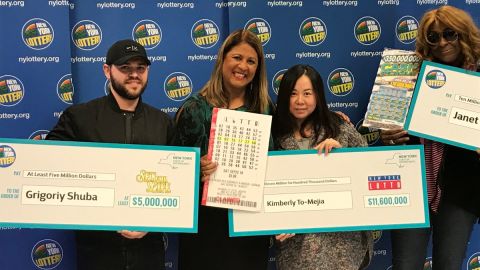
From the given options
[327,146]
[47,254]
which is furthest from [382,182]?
[47,254]

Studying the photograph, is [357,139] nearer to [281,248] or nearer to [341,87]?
[281,248]

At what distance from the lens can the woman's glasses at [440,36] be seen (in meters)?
2.17

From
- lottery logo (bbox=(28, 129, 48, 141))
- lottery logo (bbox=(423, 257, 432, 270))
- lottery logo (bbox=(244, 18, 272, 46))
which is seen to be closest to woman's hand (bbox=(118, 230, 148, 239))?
lottery logo (bbox=(28, 129, 48, 141))

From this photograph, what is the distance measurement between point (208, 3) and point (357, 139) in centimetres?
130

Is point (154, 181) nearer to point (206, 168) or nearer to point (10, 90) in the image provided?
point (206, 168)

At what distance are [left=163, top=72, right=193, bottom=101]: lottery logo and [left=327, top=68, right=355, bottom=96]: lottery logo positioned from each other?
0.91 m

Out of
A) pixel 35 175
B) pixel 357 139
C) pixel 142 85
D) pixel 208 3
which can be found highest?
pixel 208 3

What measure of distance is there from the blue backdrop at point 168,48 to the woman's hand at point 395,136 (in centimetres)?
57

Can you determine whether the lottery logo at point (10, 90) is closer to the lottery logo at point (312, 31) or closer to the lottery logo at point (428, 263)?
the lottery logo at point (312, 31)

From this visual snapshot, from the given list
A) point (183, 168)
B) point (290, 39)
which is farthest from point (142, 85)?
point (290, 39)

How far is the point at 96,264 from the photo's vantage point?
2.00 metres

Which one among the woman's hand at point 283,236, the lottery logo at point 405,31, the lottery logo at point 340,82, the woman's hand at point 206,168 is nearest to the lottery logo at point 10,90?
the woman's hand at point 206,168

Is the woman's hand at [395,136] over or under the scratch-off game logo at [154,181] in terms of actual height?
over

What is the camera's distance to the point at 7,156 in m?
1.91
